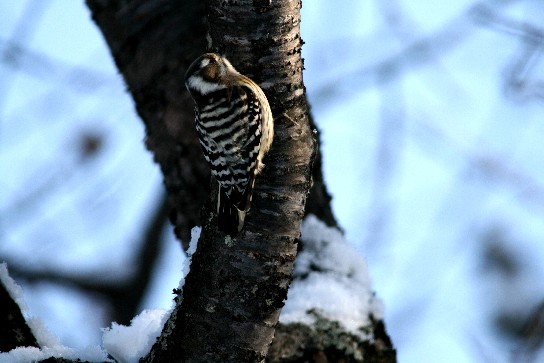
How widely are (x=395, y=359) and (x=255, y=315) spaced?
1.45 m

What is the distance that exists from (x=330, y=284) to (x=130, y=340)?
4.46 ft

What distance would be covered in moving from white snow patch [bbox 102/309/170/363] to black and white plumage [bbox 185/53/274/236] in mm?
607

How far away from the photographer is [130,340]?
3.45 metres

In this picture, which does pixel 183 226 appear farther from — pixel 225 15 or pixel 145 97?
pixel 225 15

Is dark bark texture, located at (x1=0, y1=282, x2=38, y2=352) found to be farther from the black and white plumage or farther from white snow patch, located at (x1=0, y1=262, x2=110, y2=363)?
the black and white plumage

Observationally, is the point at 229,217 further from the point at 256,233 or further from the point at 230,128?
the point at 230,128

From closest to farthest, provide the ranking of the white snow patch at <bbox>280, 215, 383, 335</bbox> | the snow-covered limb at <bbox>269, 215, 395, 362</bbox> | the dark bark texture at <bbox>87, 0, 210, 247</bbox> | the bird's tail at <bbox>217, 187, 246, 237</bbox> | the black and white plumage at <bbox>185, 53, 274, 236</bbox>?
1. the bird's tail at <bbox>217, 187, 246, 237</bbox>
2. the black and white plumage at <bbox>185, 53, 274, 236</bbox>
3. the snow-covered limb at <bbox>269, 215, 395, 362</bbox>
4. the white snow patch at <bbox>280, 215, 383, 335</bbox>
5. the dark bark texture at <bbox>87, 0, 210, 247</bbox>

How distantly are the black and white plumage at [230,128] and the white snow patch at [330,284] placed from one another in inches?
34.5

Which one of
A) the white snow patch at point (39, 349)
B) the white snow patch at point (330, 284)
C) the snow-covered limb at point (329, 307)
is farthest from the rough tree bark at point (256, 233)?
the white snow patch at point (330, 284)

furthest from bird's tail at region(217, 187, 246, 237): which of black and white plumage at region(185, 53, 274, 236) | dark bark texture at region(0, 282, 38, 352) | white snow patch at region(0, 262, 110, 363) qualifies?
dark bark texture at region(0, 282, 38, 352)

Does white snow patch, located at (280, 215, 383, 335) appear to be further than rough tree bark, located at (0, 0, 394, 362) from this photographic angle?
Yes

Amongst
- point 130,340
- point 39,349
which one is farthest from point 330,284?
point 39,349

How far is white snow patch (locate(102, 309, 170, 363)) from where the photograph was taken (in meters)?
3.43

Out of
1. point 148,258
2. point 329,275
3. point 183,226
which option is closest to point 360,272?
point 329,275
